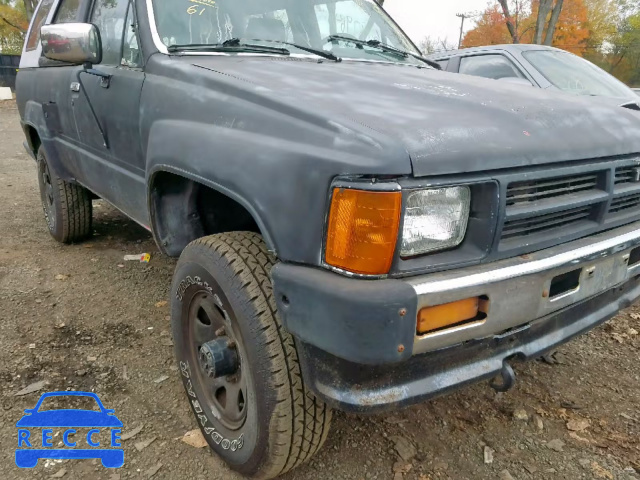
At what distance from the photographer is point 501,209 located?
5.06 feet

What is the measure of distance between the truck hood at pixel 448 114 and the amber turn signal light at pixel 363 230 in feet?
0.46

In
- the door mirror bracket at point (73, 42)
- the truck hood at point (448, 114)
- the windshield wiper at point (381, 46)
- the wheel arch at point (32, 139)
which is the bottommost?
the wheel arch at point (32, 139)

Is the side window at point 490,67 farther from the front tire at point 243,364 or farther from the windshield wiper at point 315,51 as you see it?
the front tire at point 243,364

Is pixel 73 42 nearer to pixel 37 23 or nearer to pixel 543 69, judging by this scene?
pixel 37 23

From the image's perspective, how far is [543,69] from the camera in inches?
224

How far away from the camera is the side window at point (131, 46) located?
2.58m

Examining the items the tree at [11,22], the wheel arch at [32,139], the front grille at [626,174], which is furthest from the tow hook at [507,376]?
the tree at [11,22]

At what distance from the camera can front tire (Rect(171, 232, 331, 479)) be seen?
1680 millimetres

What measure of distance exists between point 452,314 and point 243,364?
763 mm

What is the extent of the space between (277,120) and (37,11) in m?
4.12

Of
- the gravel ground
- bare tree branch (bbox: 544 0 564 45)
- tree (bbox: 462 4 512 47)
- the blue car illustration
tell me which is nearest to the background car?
the gravel ground

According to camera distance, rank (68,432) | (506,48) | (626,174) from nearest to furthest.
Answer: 1. (626,174)
2. (68,432)
3. (506,48)

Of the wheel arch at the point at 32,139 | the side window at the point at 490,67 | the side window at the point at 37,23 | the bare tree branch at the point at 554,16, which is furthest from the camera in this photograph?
the bare tree branch at the point at 554,16

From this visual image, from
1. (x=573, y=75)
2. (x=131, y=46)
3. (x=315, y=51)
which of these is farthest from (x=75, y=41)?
(x=573, y=75)
